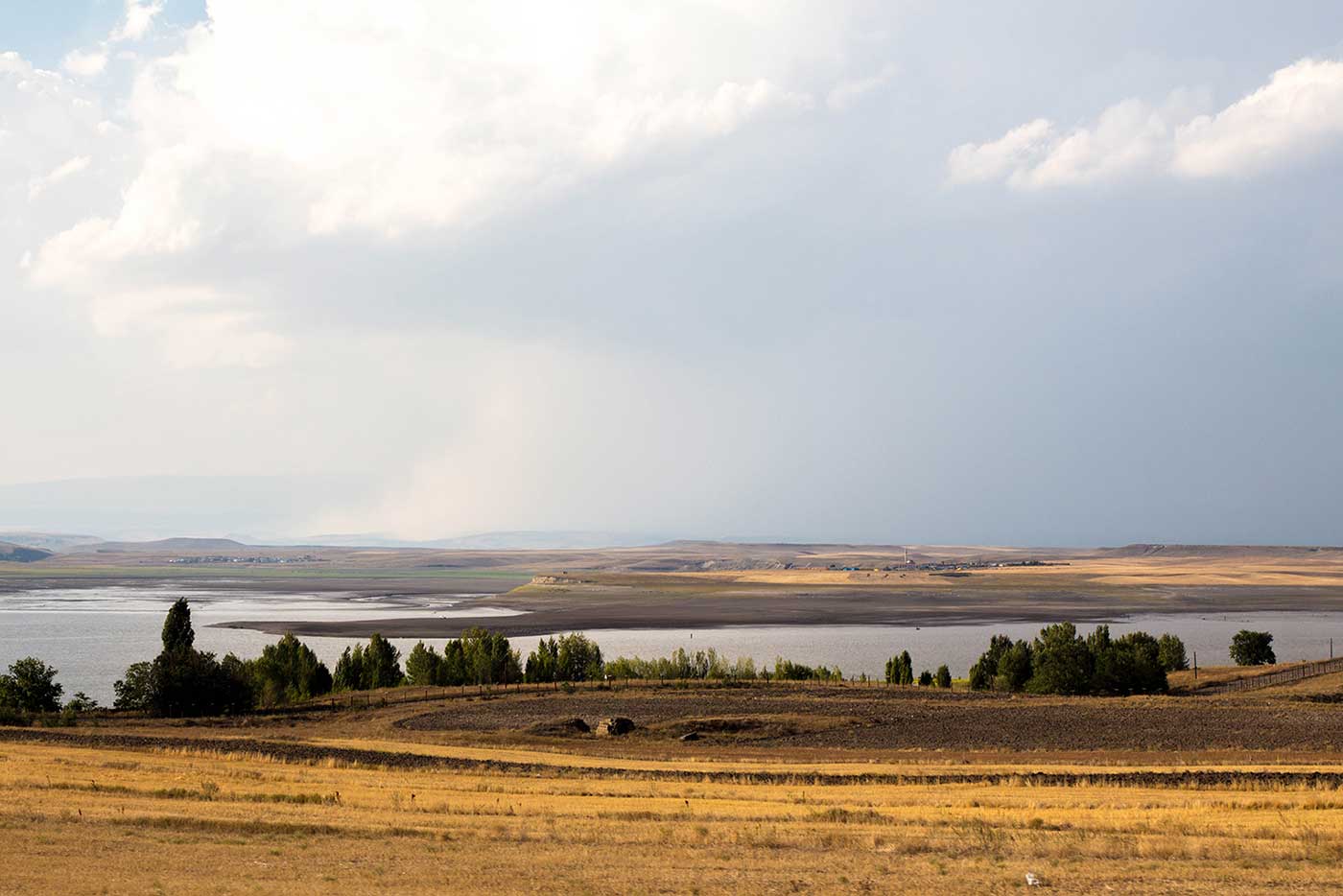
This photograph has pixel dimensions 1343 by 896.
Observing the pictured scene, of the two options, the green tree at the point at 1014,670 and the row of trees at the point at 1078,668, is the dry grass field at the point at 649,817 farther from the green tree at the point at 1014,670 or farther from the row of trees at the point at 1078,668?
the green tree at the point at 1014,670

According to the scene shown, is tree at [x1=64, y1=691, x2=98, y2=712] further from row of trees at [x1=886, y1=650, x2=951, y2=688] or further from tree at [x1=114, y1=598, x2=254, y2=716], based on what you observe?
row of trees at [x1=886, y1=650, x2=951, y2=688]

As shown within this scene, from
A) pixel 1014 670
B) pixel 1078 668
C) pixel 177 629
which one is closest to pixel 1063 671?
pixel 1078 668

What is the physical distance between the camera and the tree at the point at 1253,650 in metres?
83.1

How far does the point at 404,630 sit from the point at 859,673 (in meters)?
50.8

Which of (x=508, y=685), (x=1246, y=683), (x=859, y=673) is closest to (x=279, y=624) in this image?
(x=508, y=685)

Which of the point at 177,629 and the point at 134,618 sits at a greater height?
the point at 177,629

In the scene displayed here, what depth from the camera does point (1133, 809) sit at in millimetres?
26953

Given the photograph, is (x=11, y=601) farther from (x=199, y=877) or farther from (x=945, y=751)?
(x=199, y=877)

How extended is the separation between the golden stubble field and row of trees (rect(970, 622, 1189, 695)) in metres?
31.1

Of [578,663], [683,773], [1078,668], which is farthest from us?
[578,663]

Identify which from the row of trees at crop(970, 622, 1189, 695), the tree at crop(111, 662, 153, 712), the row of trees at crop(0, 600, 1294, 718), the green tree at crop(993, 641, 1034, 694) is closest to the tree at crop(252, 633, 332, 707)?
the row of trees at crop(0, 600, 1294, 718)

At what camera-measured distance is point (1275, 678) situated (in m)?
72.4

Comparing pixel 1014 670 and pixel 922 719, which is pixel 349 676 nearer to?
pixel 922 719

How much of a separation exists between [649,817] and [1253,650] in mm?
70979
